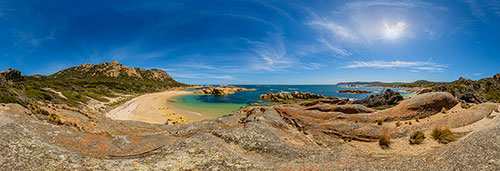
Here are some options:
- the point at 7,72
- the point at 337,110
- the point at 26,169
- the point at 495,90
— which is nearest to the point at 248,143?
the point at 26,169

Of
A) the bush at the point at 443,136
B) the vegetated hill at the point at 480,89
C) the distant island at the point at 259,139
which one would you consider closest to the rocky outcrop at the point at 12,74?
the distant island at the point at 259,139

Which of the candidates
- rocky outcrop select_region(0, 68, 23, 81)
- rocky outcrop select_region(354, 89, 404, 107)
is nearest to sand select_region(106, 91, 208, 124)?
rocky outcrop select_region(354, 89, 404, 107)

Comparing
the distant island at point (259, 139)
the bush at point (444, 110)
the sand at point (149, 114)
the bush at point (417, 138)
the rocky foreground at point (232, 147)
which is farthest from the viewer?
the sand at point (149, 114)

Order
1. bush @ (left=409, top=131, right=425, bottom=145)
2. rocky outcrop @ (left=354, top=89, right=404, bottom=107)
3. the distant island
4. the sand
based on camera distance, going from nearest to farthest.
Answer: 1. the distant island
2. bush @ (left=409, top=131, right=425, bottom=145)
3. rocky outcrop @ (left=354, top=89, right=404, bottom=107)
4. the sand

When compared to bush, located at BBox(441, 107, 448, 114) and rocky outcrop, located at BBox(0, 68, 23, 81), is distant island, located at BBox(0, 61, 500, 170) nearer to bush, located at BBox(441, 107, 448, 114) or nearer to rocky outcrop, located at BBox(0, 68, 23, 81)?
bush, located at BBox(441, 107, 448, 114)

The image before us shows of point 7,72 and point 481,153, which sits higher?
point 7,72

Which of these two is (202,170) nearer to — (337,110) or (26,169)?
(26,169)

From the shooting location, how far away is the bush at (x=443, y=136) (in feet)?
35.9

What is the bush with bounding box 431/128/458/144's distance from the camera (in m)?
10.9

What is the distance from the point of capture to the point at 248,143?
1059 centimetres

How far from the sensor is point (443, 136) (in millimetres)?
11320

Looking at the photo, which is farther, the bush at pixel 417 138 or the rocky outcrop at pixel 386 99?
the rocky outcrop at pixel 386 99

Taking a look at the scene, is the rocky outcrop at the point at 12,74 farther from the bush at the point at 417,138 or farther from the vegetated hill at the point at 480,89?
the vegetated hill at the point at 480,89

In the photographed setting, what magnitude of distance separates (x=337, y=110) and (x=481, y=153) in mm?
13315
